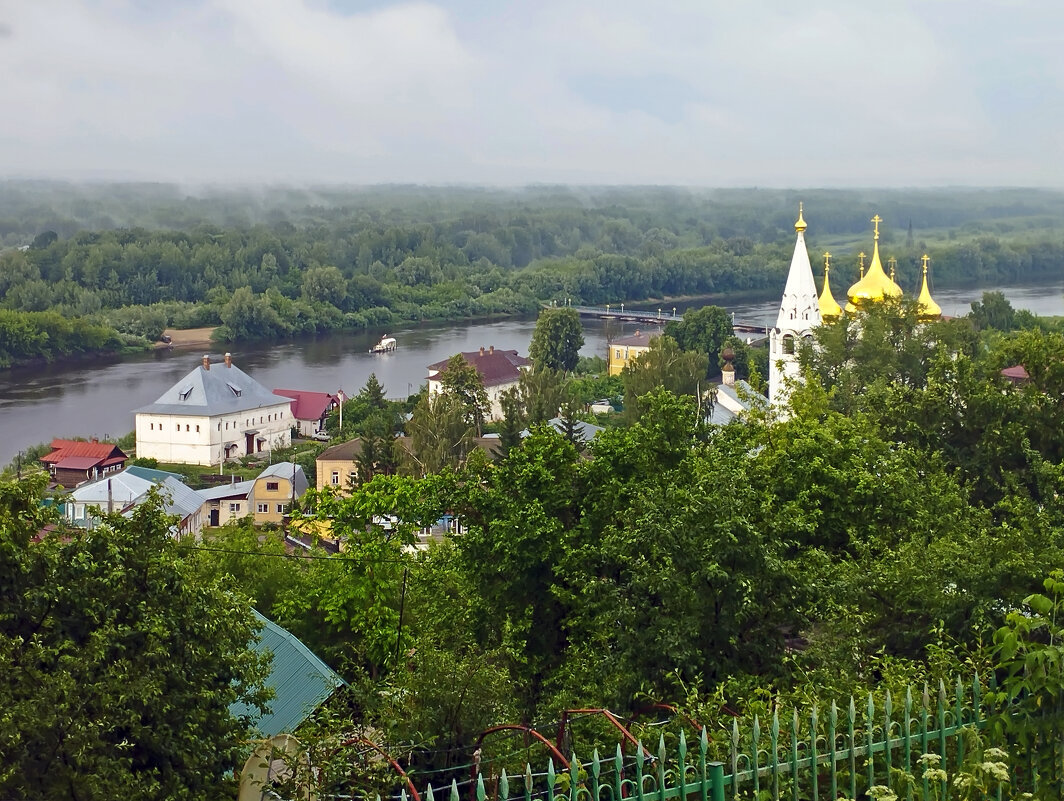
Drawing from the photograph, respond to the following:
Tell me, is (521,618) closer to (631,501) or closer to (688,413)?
(631,501)

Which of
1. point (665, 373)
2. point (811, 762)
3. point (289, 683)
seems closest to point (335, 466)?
point (665, 373)

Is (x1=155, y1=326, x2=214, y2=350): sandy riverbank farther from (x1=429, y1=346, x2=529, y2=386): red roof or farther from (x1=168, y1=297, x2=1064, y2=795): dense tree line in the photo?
(x1=168, y1=297, x2=1064, y2=795): dense tree line

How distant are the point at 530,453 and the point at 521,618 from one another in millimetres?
926

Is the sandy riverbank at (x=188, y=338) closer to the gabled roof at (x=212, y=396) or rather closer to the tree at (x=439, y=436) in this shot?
the gabled roof at (x=212, y=396)

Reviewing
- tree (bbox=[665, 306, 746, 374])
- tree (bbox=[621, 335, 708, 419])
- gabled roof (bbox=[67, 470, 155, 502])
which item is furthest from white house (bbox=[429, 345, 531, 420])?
gabled roof (bbox=[67, 470, 155, 502])

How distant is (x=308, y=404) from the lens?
27094mm

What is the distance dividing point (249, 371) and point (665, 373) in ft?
52.8

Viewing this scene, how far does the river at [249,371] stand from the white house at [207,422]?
2.35 m

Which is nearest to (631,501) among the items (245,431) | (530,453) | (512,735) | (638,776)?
(530,453)

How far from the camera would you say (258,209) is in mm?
99312

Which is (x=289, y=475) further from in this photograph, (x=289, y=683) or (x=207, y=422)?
(x=289, y=683)

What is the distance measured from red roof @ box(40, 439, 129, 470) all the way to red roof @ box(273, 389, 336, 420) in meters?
5.20

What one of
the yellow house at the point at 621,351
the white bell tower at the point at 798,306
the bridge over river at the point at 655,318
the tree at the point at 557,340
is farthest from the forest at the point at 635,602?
the bridge over river at the point at 655,318

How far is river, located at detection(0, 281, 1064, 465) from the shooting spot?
2819 centimetres
